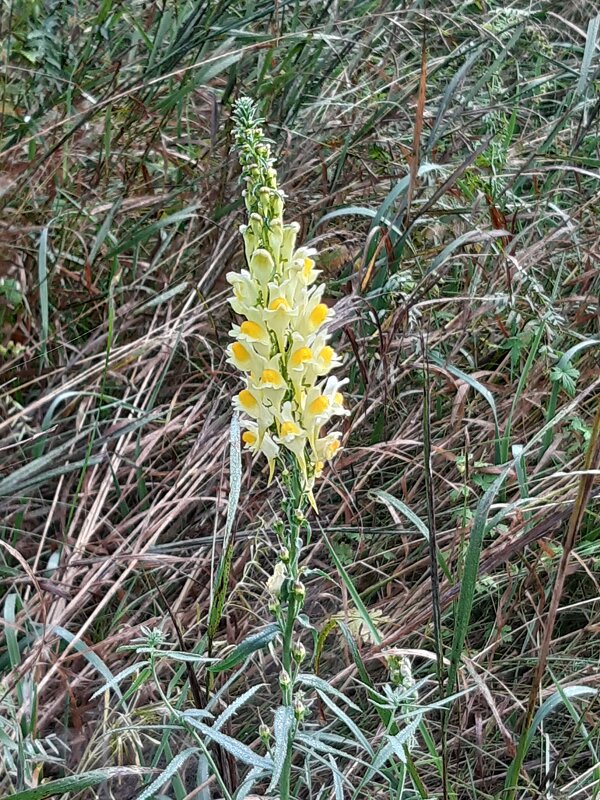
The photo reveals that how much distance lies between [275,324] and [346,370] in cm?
123

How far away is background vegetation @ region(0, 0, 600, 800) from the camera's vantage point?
5.98 feet

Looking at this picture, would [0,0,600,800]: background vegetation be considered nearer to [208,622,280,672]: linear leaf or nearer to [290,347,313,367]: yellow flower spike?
[208,622,280,672]: linear leaf

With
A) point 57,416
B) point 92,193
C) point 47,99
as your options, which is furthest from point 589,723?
point 47,99

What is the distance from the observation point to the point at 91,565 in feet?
6.88

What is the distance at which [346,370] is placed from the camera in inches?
95.3

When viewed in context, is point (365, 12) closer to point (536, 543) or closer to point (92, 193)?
point (92, 193)

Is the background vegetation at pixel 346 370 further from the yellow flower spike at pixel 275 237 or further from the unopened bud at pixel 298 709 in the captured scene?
the yellow flower spike at pixel 275 237

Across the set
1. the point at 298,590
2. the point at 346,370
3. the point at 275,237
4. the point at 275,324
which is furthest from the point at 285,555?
the point at 346,370

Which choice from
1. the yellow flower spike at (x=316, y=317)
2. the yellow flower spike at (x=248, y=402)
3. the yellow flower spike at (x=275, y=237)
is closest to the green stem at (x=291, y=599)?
the yellow flower spike at (x=248, y=402)

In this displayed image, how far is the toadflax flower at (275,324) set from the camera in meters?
1.20

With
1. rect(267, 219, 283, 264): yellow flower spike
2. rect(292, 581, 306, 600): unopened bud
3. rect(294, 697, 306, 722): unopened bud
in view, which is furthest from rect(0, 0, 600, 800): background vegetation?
rect(267, 219, 283, 264): yellow flower spike

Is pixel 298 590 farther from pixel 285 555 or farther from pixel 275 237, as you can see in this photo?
pixel 275 237

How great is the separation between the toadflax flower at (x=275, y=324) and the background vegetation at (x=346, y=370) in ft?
1.41

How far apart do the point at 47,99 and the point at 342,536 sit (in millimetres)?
1633
